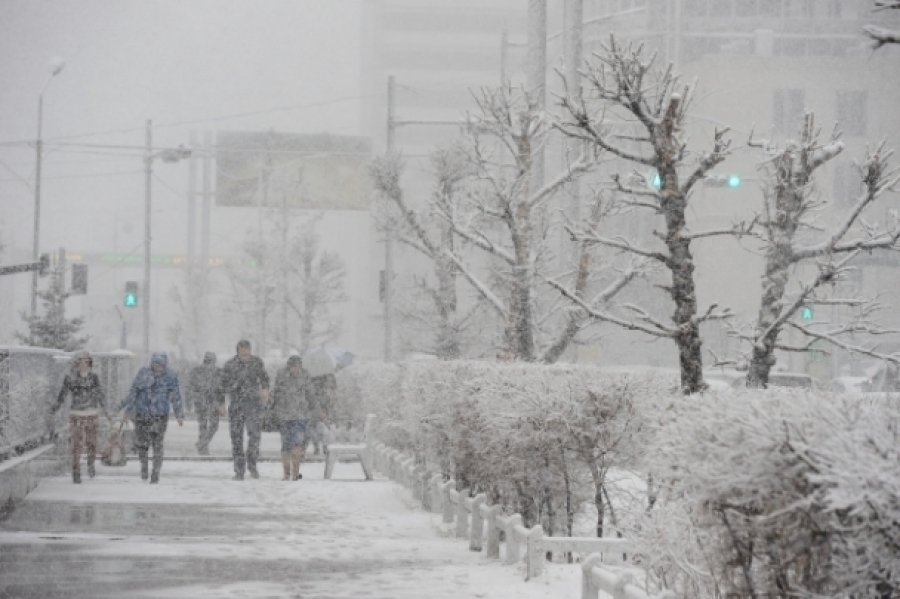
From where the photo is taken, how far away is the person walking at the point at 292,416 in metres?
22.0

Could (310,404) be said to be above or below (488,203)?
below

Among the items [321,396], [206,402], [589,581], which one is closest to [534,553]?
[589,581]

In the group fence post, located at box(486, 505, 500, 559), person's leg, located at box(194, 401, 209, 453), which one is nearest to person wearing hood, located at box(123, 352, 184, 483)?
person's leg, located at box(194, 401, 209, 453)

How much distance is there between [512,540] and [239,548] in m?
2.42

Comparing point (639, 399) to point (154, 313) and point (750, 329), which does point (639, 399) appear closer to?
point (750, 329)

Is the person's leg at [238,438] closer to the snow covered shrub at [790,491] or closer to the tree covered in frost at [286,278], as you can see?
the snow covered shrub at [790,491]

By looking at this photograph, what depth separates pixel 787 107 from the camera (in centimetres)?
6925

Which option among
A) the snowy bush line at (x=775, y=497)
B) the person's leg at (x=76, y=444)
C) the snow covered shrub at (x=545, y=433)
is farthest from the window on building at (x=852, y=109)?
the snowy bush line at (x=775, y=497)

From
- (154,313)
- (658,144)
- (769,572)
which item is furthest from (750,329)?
(154,313)

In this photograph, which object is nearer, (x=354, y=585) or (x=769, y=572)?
(x=769, y=572)

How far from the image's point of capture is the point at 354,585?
10891 mm

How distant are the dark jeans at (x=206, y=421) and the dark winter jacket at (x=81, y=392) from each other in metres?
6.69

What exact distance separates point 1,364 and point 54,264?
28663mm

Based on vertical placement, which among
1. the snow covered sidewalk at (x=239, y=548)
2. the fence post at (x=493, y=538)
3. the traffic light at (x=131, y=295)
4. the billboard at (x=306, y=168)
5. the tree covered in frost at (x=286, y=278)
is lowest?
the snow covered sidewalk at (x=239, y=548)
